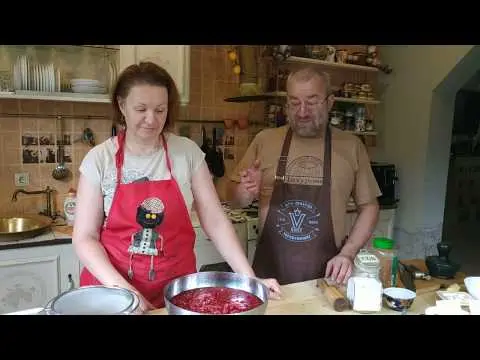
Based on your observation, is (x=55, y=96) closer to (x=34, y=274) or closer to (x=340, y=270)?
(x=34, y=274)

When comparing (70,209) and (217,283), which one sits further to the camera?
(70,209)

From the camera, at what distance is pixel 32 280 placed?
5.46ft

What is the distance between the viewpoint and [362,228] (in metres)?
1.29

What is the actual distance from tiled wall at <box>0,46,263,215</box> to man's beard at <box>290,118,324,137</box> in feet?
3.64

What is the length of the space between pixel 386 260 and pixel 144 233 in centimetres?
58

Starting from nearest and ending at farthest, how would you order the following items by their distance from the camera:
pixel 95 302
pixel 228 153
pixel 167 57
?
1. pixel 95 302
2. pixel 167 57
3. pixel 228 153

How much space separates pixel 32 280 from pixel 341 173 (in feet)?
4.16

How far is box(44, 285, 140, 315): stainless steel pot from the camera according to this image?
67 centimetres

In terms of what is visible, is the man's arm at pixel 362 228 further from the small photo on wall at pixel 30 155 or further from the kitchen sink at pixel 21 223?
the small photo on wall at pixel 30 155

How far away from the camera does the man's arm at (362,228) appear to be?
125cm

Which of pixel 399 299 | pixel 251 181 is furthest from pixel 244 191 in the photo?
pixel 399 299

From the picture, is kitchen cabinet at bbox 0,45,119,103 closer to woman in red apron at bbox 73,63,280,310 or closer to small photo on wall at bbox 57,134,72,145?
small photo on wall at bbox 57,134,72,145

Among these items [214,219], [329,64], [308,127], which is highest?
[329,64]
